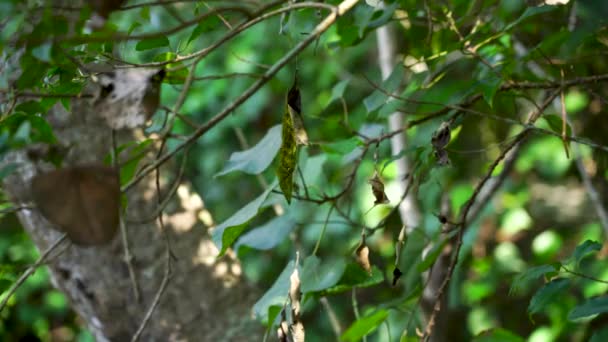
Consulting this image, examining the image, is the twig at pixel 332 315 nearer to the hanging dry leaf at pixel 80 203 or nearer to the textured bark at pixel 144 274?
the textured bark at pixel 144 274

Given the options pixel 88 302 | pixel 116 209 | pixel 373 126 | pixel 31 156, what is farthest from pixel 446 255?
pixel 116 209

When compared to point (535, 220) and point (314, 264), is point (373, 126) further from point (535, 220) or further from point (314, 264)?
point (535, 220)

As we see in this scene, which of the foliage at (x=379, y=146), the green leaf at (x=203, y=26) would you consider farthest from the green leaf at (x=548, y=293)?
the green leaf at (x=203, y=26)

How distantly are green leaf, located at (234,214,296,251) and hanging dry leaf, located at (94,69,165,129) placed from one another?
0.50 meters

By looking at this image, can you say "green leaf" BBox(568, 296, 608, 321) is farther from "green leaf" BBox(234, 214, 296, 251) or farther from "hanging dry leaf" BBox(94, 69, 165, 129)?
"hanging dry leaf" BBox(94, 69, 165, 129)

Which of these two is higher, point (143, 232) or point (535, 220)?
point (143, 232)

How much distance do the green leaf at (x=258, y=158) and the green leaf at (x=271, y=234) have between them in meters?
0.13

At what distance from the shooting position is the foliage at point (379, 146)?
2.67 ft

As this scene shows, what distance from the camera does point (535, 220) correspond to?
3.16 metres

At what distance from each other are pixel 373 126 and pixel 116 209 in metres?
0.73

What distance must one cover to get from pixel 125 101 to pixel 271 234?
0.54 metres

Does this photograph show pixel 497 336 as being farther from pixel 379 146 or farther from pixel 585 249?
pixel 379 146

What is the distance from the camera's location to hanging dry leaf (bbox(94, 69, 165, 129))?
22.7 inches

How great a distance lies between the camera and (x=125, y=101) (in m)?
0.57
